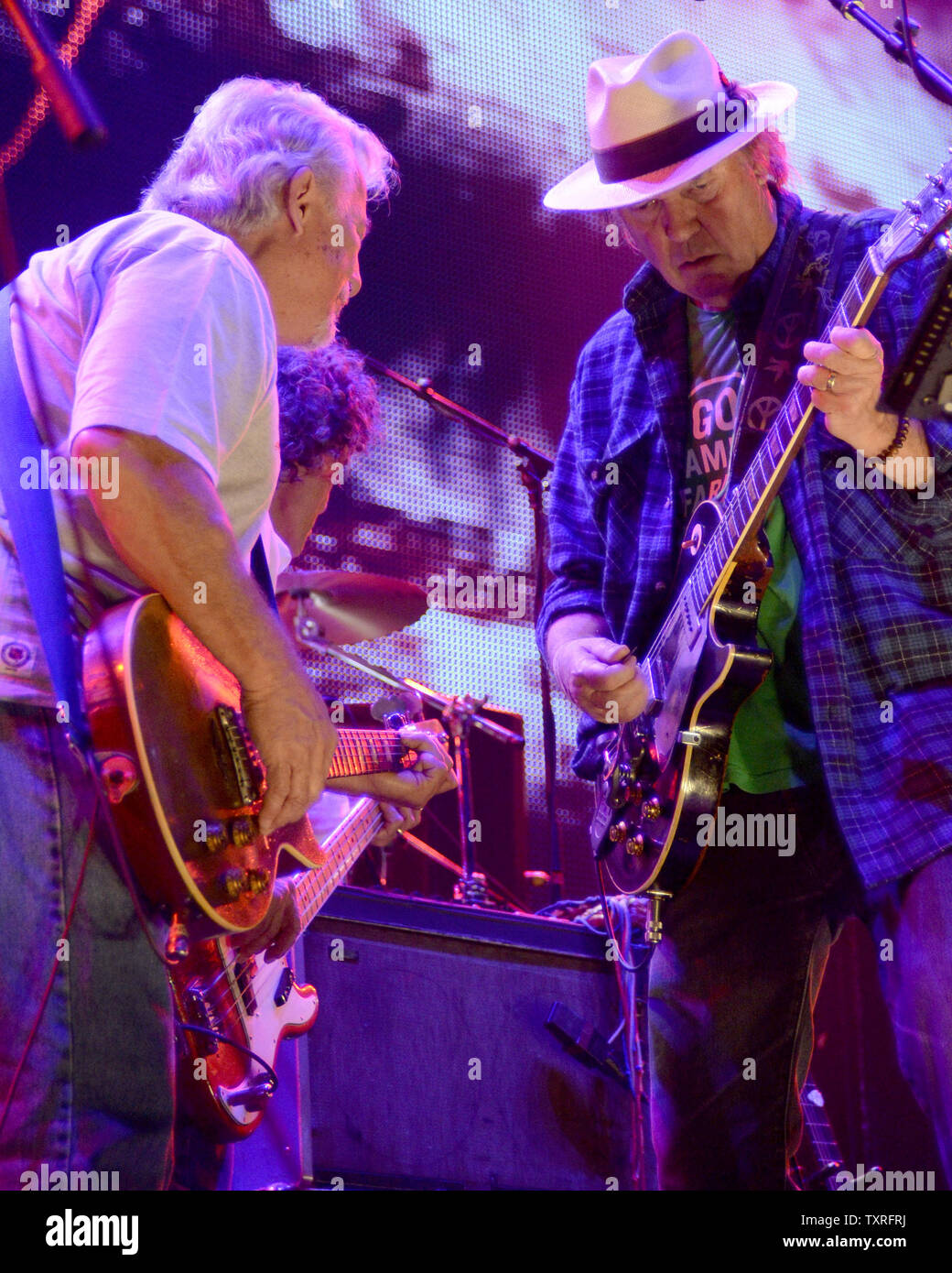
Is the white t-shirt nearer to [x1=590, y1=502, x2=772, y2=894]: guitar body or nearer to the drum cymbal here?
[x1=590, y1=502, x2=772, y2=894]: guitar body

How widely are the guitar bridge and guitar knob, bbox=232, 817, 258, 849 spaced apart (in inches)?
0.9

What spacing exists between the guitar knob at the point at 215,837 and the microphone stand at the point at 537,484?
2.80 m

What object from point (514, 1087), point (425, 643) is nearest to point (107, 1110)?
point (514, 1087)

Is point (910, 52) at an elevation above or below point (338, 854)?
above

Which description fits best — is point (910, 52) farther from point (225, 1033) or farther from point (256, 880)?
point (225, 1033)

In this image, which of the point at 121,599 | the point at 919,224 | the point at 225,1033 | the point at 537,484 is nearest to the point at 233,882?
the point at 121,599

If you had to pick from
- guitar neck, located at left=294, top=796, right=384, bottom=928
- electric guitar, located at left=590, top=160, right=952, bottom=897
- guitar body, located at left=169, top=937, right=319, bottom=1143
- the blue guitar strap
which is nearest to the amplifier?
guitar neck, located at left=294, top=796, right=384, bottom=928

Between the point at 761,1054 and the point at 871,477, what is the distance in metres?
1.03

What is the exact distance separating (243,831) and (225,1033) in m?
0.89

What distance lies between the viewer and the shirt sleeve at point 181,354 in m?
1.77

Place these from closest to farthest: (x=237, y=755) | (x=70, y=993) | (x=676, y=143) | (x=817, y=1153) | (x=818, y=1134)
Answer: (x=70, y=993)
(x=237, y=755)
(x=676, y=143)
(x=817, y=1153)
(x=818, y=1134)

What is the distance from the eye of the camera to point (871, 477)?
89.7 inches

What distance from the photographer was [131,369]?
1.78m

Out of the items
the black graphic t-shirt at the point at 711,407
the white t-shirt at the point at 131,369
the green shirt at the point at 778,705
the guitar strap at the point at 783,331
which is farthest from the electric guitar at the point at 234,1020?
the guitar strap at the point at 783,331
